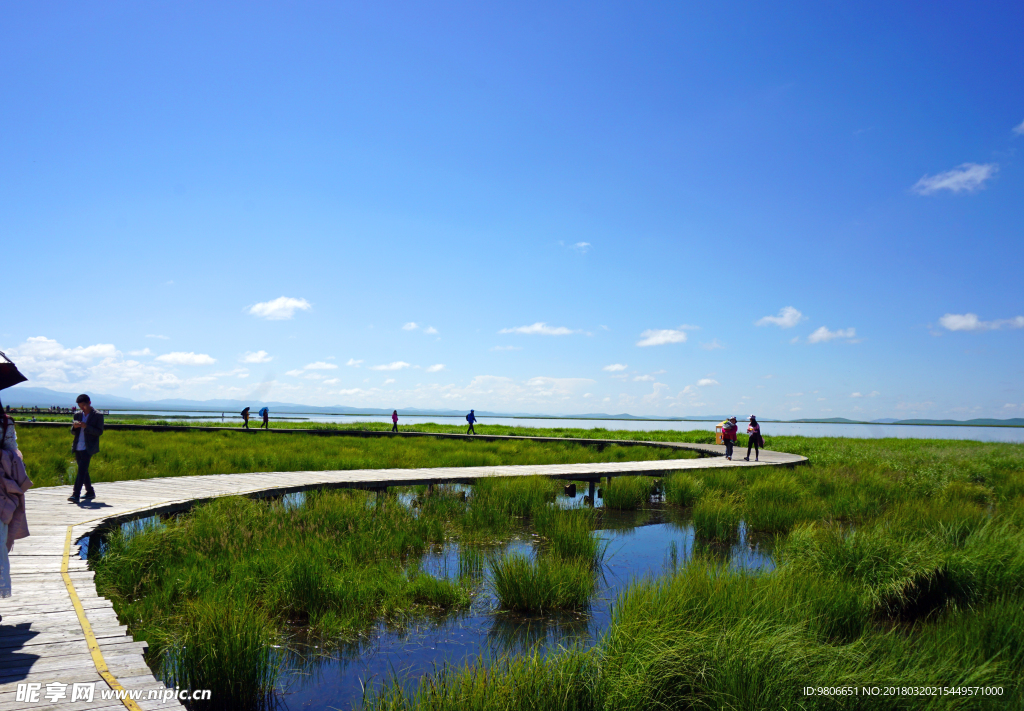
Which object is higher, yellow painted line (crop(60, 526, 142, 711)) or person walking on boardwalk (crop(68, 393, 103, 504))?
person walking on boardwalk (crop(68, 393, 103, 504))

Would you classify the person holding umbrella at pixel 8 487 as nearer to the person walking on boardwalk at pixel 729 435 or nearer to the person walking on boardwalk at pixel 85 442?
the person walking on boardwalk at pixel 85 442

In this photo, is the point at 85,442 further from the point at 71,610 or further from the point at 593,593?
the point at 593,593

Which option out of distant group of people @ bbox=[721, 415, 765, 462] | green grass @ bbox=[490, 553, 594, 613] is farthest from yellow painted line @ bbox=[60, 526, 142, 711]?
distant group of people @ bbox=[721, 415, 765, 462]

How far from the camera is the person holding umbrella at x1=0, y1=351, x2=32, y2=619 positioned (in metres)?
4.33

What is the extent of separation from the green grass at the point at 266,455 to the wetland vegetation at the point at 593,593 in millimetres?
6219

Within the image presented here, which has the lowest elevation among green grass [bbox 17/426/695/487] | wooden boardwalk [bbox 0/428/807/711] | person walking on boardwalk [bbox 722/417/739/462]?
green grass [bbox 17/426/695/487]

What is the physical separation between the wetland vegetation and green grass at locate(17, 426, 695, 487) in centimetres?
622

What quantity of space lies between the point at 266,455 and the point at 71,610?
15.0m

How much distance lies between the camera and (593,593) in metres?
7.59

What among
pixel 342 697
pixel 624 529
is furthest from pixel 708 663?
pixel 624 529

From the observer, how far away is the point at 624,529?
11961mm

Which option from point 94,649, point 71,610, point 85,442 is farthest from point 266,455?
point 94,649

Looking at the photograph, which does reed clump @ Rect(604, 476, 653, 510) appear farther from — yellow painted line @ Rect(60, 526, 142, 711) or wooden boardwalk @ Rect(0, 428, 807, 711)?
yellow painted line @ Rect(60, 526, 142, 711)

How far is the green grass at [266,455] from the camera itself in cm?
1562
